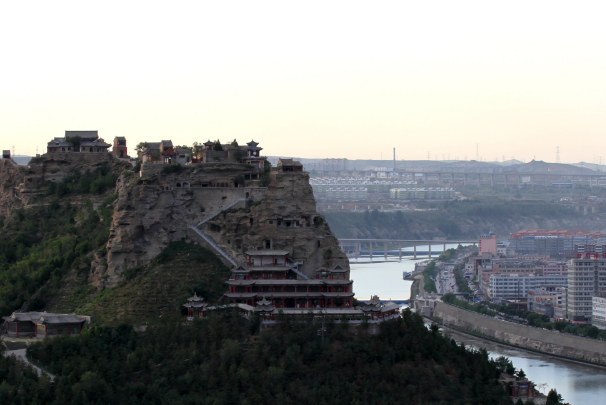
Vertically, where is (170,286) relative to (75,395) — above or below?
above

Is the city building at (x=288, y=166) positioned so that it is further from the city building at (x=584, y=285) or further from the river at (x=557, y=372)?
the city building at (x=584, y=285)

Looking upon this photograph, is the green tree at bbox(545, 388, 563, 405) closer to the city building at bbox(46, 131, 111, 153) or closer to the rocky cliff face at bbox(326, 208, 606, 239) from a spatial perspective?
the city building at bbox(46, 131, 111, 153)

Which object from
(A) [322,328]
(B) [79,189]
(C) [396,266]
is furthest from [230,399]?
(C) [396,266]

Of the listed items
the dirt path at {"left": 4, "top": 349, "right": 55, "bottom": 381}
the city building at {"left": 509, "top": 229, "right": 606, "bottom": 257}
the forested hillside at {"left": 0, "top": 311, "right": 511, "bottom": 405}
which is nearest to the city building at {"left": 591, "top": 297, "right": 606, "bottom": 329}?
the forested hillside at {"left": 0, "top": 311, "right": 511, "bottom": 405}

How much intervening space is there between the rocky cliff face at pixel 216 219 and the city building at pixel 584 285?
67.8 ft

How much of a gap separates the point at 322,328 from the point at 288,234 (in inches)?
154

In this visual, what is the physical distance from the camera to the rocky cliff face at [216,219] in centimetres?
2809

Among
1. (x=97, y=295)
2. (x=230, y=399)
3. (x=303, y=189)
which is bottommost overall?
(x=230, y=399)

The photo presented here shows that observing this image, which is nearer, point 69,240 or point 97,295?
point 97,295

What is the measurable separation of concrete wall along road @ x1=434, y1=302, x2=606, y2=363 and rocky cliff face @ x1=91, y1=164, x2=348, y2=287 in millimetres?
14530

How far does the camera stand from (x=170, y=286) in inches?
1057

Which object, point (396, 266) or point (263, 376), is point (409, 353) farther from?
point (396, 266)

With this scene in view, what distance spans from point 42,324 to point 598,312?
26.4 metres

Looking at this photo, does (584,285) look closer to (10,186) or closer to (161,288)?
(10,186)
